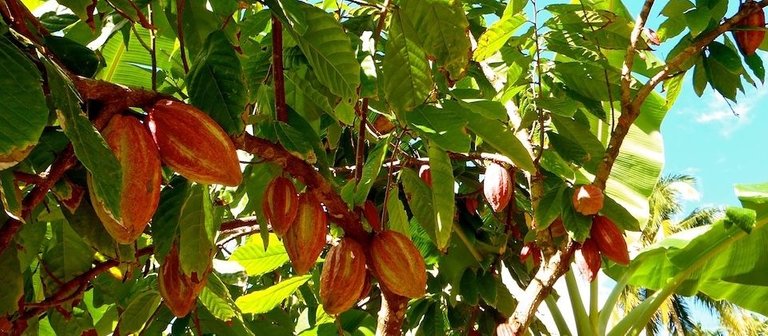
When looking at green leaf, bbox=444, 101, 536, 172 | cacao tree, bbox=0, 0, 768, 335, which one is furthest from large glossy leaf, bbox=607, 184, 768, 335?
green leaf, bbox=444, 101, 536, 172

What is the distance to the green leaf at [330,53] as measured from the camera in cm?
101

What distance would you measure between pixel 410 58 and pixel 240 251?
1018mm

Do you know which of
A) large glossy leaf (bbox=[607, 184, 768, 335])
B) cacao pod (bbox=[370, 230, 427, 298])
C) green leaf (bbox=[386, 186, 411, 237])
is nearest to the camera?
cacao pod (bbox=[370, 230, 427, 298])

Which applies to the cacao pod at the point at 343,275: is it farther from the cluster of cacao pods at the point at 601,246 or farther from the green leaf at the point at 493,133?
the cluster of cacao pods at the point at 601,246

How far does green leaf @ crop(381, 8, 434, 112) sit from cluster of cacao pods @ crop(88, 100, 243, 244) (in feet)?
1.02

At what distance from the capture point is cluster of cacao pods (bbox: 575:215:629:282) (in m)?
1.60

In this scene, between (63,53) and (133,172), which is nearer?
(133,172)

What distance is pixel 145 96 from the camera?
76 centimetres

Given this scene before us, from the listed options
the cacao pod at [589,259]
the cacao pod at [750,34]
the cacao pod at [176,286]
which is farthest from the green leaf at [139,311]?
the cacao pod at [750,34]

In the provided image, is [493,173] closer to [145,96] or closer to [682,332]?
[145,96]

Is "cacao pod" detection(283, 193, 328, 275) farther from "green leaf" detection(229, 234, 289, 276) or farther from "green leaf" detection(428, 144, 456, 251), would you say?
"green leaf" detection(229, 234, 289, 276)

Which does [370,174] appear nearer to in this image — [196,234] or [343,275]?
[343,275]

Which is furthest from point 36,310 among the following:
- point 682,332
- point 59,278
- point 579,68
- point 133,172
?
point 682,332

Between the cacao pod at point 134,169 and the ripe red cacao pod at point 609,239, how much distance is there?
1128 millimetres
